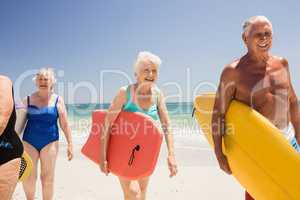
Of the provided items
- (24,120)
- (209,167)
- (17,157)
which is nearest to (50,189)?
(24,120)

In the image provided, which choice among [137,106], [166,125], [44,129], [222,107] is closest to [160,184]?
[44,129]

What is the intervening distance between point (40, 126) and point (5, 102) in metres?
2.50

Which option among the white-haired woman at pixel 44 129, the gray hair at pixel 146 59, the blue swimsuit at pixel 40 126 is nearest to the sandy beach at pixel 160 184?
the white-haired woman at pixel 44 129

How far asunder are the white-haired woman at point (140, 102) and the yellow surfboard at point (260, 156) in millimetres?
959

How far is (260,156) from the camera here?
9.05ft

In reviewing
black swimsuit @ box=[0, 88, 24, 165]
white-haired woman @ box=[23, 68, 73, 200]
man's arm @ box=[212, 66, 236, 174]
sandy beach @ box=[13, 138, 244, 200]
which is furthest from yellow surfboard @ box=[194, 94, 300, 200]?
sandy beach @ box=[13, 138, 244, 200]

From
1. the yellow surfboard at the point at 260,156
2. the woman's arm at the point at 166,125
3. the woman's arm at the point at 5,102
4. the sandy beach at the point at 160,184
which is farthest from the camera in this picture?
the sandy beach at the point at 160,184

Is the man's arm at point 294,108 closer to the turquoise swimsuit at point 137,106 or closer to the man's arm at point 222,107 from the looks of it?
the man's arm at point 222,107

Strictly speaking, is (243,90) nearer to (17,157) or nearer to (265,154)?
(265,154)

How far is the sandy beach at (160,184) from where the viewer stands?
565 centimetres

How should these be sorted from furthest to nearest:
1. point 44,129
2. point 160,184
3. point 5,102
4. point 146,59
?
point 160,184 < point 44,129 < point 146,59 < point 5,102

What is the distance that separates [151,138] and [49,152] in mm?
→ 1556

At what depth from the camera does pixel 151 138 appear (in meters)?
3.79

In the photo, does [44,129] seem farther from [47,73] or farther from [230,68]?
[230,68]
